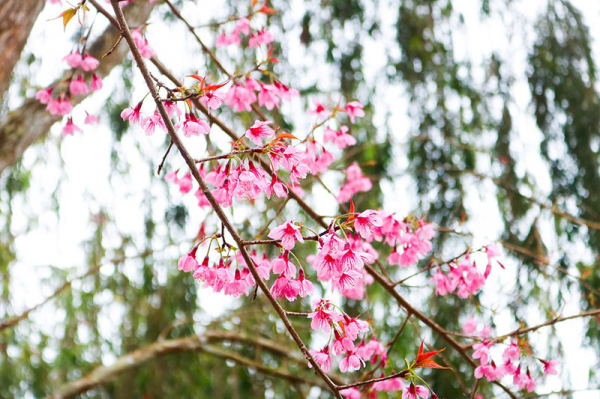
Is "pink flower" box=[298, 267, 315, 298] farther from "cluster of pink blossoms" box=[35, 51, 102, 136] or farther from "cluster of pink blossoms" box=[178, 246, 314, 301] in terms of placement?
"cluster of pink blossoms" box=[35, 51, 102, 136]

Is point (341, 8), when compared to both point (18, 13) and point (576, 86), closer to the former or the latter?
point (576, 86)

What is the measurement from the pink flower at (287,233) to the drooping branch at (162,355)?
1785mm

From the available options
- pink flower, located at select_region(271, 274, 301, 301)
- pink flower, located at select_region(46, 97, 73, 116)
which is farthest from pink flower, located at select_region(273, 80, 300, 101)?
pink flower, located at select_region(271, 274, 301, 301)

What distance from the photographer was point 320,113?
180 cm

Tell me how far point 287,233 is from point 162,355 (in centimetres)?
209

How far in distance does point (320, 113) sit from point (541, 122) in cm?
133

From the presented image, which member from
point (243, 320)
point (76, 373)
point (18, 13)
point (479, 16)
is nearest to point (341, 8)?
point (479, 16)

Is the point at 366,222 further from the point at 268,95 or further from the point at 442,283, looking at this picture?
the point at 268,95

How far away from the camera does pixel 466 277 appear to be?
1.69 meters

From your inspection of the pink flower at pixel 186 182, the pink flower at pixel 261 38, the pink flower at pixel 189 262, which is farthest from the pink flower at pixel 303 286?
the pink flower at pixel 261 38

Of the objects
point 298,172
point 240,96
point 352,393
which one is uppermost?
point 240,96

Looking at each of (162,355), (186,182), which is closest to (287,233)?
(186,182)

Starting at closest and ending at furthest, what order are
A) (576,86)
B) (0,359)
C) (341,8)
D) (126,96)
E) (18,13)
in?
(18,13)
(576,86)
(341,8)
(126,96)
(0,359)

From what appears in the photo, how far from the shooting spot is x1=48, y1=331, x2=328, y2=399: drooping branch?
274 cm
